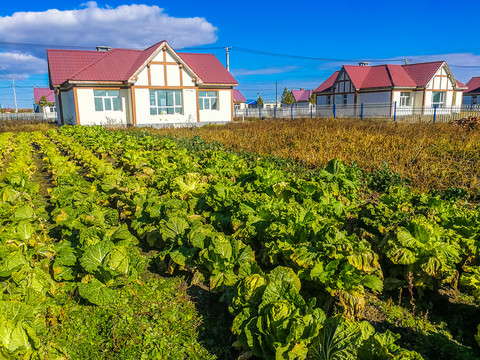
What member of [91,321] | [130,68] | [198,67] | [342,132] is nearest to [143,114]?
[130,68]

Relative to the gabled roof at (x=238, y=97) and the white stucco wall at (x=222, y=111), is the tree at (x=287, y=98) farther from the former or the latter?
the white stucco wall at (x=222, y=111)

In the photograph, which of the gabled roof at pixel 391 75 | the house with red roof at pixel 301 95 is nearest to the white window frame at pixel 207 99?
the gabled roof at pixel 391 75

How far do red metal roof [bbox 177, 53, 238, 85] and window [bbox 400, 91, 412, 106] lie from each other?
18.6 metres

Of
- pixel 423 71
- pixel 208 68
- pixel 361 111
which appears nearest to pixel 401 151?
pixel 208 68

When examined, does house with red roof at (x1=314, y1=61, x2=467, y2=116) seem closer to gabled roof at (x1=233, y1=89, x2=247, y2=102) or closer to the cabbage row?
gabled roof at (x1=233, y1=89, x2=247, y2=102)

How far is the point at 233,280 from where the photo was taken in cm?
356

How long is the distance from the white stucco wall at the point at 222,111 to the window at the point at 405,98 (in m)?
18.7

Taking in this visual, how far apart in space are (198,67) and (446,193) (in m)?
23.6

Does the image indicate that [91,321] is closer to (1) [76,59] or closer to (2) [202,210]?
(2) [202,210]

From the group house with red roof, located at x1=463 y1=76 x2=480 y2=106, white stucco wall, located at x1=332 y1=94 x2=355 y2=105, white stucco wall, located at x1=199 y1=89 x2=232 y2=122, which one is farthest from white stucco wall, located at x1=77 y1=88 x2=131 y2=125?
house with red roof, located at x1=463 y1=76 x2=480 y2=106

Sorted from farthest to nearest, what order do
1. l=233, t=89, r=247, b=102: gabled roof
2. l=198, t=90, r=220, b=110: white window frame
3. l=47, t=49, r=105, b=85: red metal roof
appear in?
1. l=233, t=89, r=247, b=102: gabled roof
2. l=198, t=90, r=220, b=110: white window frame
3. l=47, t=49, r=105, b=85: red metal roof

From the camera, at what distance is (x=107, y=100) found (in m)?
23.8

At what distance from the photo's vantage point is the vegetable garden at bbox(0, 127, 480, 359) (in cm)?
267

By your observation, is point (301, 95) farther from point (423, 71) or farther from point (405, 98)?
point (405, 98)
